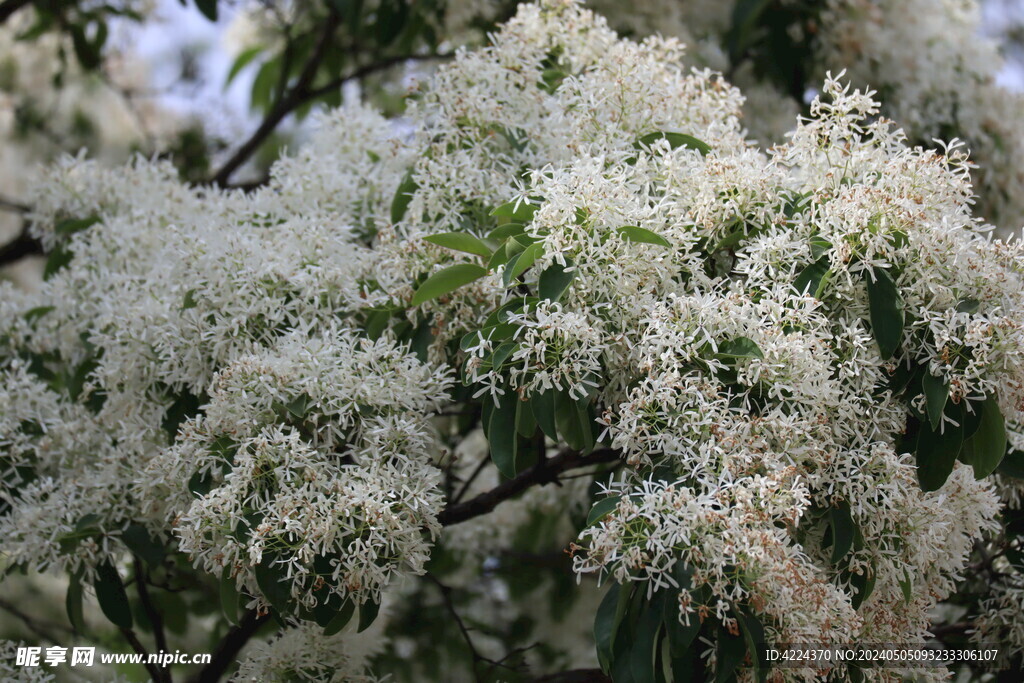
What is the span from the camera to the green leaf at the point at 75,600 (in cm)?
280

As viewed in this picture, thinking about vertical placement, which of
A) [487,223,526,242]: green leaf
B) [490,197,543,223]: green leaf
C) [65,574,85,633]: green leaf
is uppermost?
[490,197,543,223]: green leaf

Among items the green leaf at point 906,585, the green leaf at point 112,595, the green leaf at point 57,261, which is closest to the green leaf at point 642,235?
the green leaf at point 906,585

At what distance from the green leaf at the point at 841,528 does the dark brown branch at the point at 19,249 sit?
11.2 ft

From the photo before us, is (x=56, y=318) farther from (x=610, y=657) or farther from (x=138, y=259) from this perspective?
(x=610, y=657)

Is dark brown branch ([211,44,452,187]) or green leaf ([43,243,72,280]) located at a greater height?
dark brown branch ([211,44,452,187])

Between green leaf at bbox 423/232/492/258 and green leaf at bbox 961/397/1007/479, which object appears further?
green leaf at bbox 423/232/492/258

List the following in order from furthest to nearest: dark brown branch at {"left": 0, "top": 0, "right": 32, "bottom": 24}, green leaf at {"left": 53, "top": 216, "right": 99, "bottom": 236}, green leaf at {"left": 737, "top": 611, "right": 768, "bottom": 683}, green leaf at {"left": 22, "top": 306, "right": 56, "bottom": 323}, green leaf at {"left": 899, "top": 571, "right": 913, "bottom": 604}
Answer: dark brown branch at {"left": 0, "top": 0, "right": 32, "bottom": 24}
green leaf at {"left": 53, "top": 216, "right": 99, "bottom": 236}
green leaf at {"left": 22, "top": 306, "right": 56, "bottom": 323}
green leaf at {"left": 899, "top": 571, "right": 913, "bottom": 604}
green leaf at {"left": 737, "top": 611, "right": 768, "bottom": 683}

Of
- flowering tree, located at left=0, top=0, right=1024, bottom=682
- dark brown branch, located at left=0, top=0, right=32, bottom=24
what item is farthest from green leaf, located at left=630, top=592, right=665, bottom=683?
dark brown branch, located at left=0, top=0, right=32, bottom=24

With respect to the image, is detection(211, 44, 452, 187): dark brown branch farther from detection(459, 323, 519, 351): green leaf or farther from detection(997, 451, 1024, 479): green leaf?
detection(997, 451, 1024, 479): green leaf

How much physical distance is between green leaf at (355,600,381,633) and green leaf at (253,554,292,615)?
20cm

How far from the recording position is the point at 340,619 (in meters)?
2.38

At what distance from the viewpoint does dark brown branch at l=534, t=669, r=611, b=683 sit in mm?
2809

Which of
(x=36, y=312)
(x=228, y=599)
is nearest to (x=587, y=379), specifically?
(x=228, y=599)

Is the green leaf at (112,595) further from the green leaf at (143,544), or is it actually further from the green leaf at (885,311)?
the green leaf at (885,311)
